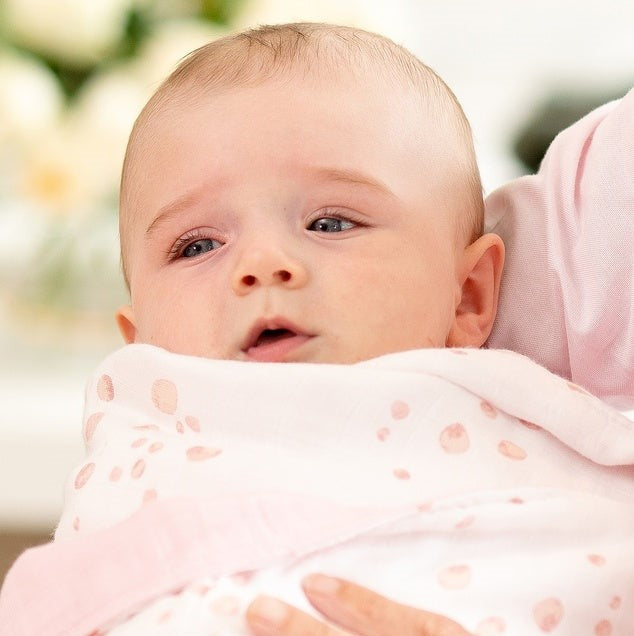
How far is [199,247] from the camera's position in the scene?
3.25 feet

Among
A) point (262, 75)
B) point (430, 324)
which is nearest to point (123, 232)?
point (262, 75)

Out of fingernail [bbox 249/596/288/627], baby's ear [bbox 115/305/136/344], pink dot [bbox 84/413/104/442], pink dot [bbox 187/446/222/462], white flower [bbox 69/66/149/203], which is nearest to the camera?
fingernail [bbox 249/596/288/627]

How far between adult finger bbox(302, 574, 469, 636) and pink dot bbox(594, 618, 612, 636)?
12cm

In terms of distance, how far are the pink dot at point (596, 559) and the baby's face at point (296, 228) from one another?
→ 0.78ft

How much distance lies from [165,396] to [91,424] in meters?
0.09

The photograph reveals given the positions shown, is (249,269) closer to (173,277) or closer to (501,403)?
(173,277)

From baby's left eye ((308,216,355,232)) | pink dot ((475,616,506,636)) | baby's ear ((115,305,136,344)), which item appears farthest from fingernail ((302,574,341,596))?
baby's ear ((115,305,136,344))

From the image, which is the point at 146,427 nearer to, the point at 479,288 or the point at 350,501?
the point at 350,501

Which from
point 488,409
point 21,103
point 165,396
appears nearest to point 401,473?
point 488,409

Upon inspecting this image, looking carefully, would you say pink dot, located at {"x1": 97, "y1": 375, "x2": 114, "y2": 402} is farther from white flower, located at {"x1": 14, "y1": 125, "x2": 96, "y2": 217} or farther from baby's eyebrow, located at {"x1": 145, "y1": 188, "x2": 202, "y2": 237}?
white flower, located at {"x1": 14, "y1": 125, "x2": 96, "y2": 217}

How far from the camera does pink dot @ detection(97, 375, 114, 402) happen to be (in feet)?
3.10

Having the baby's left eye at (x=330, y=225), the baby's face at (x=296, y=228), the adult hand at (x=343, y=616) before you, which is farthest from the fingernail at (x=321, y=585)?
the baby's left eye at (x=330, y=225)

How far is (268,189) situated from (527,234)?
270mm

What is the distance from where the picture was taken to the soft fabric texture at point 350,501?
75 cm
